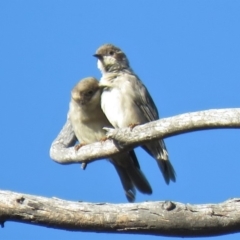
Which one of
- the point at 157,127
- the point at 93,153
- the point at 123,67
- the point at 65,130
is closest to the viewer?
the point at 157,127

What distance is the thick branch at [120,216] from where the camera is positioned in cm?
548

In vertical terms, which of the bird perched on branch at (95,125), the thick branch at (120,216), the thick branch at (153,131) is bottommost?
the thick branch at (120,216)

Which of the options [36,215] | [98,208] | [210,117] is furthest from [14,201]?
[210,117]

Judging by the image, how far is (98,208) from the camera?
18.2 ft

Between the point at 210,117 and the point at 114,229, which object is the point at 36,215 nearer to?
the point at 114,229

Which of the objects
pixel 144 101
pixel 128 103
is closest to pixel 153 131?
pixel 128 103

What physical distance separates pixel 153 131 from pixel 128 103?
3122 millimetres

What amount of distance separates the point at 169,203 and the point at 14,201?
3.56ft

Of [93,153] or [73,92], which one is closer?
[93,153]

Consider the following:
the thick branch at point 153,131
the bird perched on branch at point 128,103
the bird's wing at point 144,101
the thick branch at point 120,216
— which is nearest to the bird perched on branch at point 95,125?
the bird perched on branch at point 128,103

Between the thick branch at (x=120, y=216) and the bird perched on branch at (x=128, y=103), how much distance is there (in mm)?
3151

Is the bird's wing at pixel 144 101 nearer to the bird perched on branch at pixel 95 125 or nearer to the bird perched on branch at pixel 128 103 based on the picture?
the bird perched on branch at pixel 128 103

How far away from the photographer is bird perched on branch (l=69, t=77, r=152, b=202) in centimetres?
918

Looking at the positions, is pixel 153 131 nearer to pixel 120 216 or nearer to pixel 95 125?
pixel 120 216
